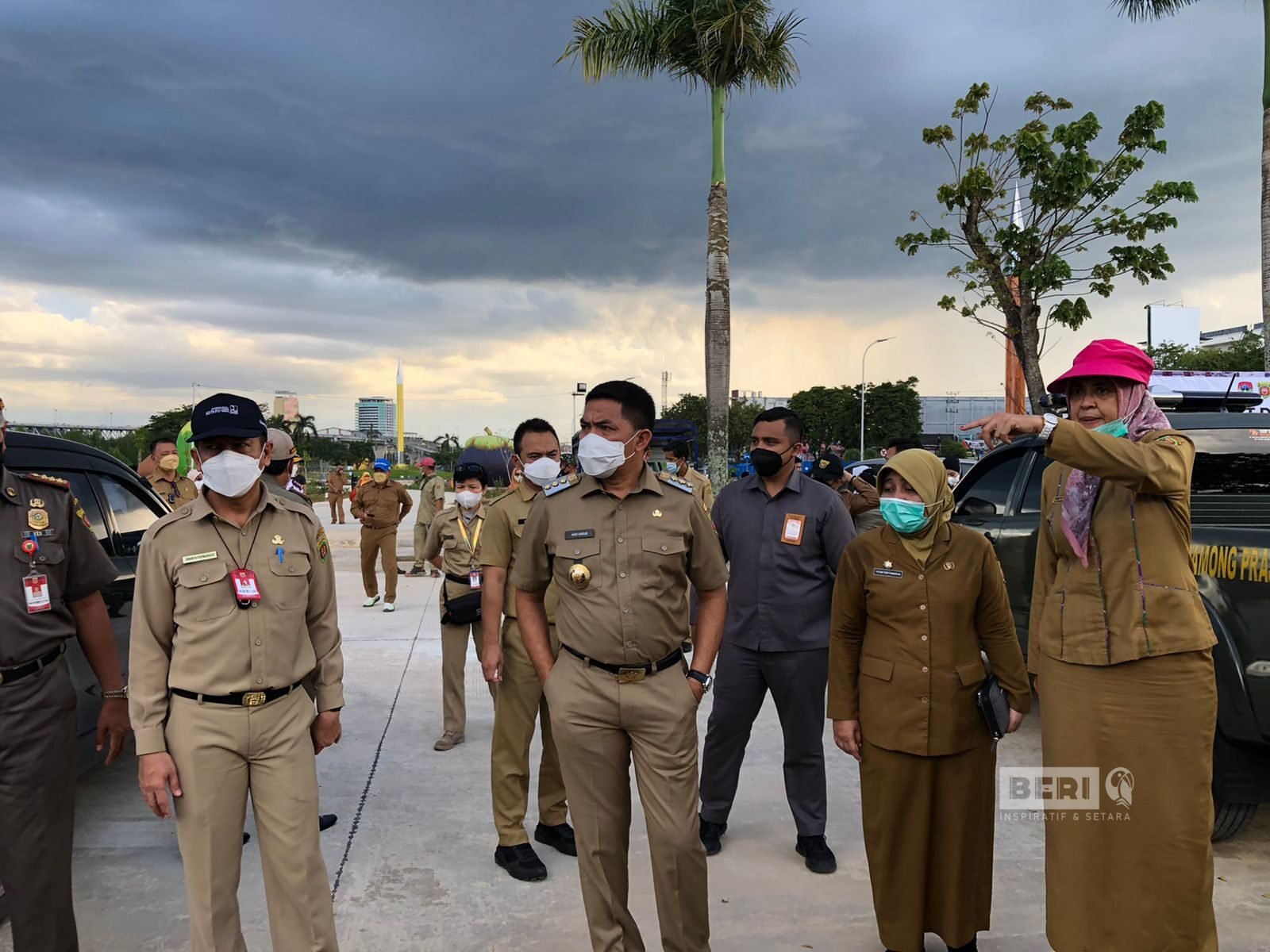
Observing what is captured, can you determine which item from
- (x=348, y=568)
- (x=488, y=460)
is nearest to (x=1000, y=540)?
(x=488, y=460)

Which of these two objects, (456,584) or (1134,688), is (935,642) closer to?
(1134,688)

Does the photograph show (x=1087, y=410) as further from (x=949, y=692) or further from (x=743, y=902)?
(x=743, y=902)

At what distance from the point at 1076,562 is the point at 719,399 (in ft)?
34.3

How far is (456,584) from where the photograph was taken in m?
5.52

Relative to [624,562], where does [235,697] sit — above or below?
below

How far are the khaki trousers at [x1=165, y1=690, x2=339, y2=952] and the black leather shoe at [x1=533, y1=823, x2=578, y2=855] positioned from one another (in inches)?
56.9

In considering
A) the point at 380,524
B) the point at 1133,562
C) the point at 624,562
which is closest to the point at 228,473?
Result: the point at 624,562

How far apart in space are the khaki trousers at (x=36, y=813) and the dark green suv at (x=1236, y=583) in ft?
12.9

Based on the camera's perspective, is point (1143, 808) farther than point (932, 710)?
No

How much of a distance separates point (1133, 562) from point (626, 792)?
173 cm

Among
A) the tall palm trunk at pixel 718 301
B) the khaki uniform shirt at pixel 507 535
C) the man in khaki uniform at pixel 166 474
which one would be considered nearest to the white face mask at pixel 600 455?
the khaki uniform shirt at pixel 507 535

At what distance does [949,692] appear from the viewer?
2900mm

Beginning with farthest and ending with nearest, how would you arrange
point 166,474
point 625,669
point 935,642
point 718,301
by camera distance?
point 718,301, point 166,474, point 935,642, point 625,669

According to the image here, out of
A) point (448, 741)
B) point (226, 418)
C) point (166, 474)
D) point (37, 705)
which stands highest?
point (226, 418)
